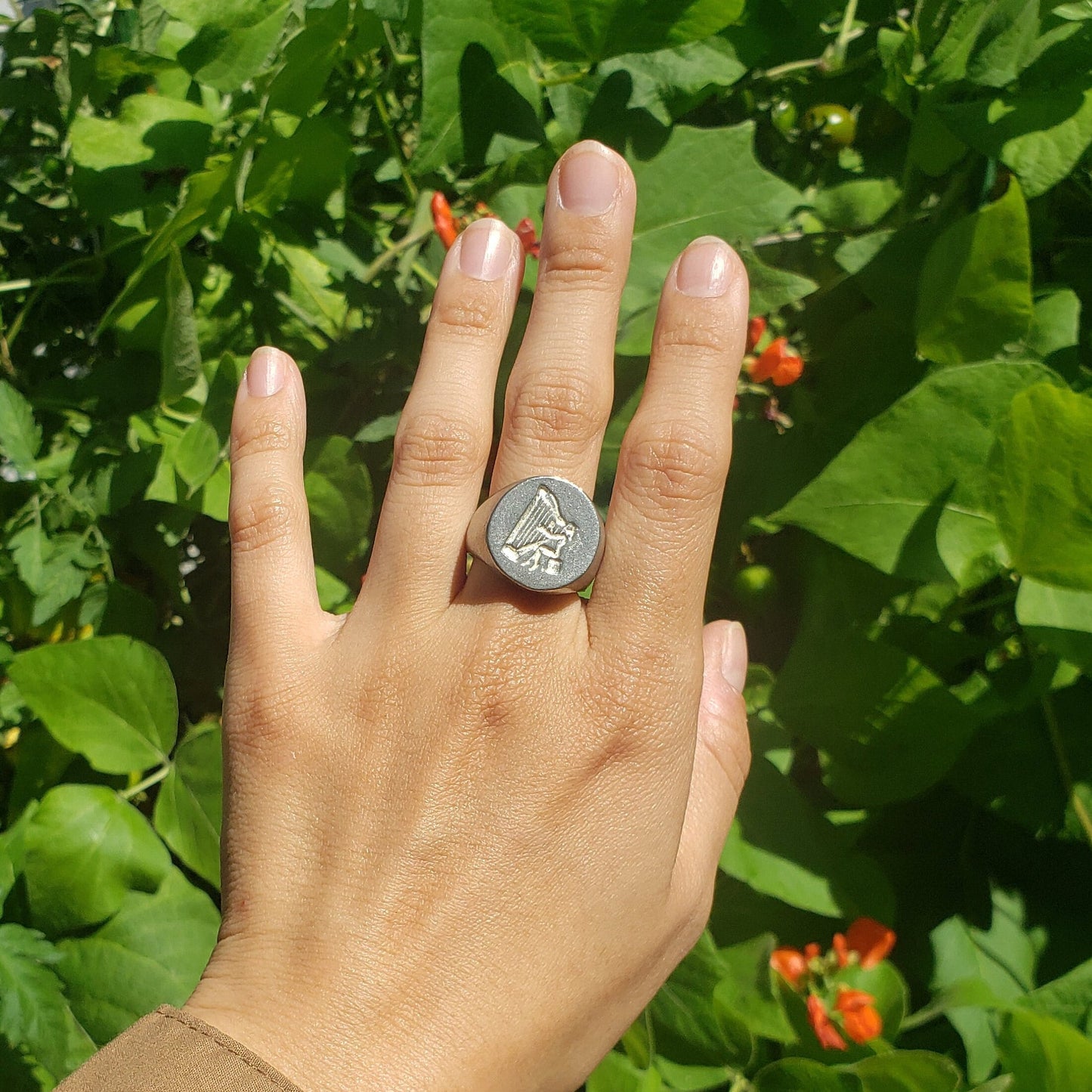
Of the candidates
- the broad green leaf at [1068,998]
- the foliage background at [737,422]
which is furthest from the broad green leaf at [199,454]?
the broad green leaf at [1068,998]

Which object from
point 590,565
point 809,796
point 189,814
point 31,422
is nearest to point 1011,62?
point 590,565

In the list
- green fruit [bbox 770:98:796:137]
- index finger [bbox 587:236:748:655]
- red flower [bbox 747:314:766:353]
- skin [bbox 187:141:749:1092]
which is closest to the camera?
skin [bbox 187:141:749:1092]

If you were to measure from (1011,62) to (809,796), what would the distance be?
A: 1.13 m

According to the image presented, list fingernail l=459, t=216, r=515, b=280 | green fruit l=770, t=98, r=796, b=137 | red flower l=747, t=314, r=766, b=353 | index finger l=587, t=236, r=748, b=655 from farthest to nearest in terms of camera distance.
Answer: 1. green fruit l=770, t=98, r=796, b=137
2. red flower l=747, t=314, r=766, b=353
3. fingernail l=459, t=216, r=515, b=280
4. index finger l=587, t=236, r=748, b=655

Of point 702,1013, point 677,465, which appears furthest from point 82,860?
point 677,465

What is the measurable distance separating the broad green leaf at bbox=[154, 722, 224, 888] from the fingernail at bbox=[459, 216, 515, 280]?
77 cm

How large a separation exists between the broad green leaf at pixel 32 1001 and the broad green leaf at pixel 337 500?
65cm

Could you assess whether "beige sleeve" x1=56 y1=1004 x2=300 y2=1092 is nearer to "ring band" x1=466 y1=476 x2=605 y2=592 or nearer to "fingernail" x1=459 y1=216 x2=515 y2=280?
"ring band" x1=466 y1=476 x2=605 y2=592

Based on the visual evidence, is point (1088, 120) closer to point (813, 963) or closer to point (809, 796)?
point (809, 796)

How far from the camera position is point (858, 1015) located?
142cm

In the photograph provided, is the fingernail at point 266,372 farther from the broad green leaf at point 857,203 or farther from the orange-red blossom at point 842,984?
the orange-red blossom at point 842,984

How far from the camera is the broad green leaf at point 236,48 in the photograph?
1201mm

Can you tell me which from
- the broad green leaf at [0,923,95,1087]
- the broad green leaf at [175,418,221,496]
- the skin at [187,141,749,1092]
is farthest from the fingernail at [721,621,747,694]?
the broad green leaf at [0,923,95,1087]

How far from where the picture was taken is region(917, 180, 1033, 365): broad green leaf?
3.77ft
